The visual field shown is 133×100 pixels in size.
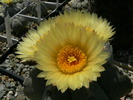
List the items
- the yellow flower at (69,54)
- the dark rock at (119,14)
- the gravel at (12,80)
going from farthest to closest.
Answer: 1. the dark rock at (119,14)
2. the gravel at (12,80)
3. the yellow flower at (69,54)

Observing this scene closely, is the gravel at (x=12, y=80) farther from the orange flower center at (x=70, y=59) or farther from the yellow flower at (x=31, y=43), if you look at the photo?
the orange flower center at (x=70, y=59)

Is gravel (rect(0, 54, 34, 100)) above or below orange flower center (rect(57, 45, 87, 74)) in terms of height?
below

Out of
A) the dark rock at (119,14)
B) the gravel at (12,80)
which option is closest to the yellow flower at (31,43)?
the gravel at (12,80)

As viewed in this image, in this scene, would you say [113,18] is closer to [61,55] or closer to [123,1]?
[123,1]

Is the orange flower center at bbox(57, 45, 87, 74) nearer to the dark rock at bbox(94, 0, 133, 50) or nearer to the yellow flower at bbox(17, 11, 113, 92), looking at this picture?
the yellow flower at bbox(17, 11, 113, 92)

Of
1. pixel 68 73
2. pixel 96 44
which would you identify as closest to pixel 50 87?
pixel 68 73

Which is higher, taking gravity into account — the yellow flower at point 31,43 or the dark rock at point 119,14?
the yellow flower at point 31,43

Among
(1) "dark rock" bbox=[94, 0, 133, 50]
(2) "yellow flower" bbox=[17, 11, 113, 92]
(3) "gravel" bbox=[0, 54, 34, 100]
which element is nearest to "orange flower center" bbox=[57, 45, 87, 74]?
(2) "yellow flower" bbox=[17, 11, 113, 92]

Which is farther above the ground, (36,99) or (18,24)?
(36,99)

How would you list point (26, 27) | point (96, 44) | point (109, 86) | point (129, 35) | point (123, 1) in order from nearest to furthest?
point (96, 44)
point (109, 86)
point (123, 1)
point (129, 35)
point (26, 27)
